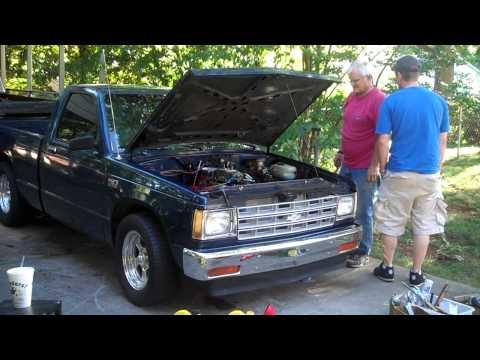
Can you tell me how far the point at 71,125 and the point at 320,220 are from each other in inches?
104

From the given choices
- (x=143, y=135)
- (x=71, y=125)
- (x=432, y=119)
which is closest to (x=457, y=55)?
(x=432, y=119)

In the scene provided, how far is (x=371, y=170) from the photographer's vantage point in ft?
16.4

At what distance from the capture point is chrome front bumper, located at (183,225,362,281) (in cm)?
376

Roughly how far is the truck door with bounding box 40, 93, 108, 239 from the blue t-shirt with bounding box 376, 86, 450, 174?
99.1 inches

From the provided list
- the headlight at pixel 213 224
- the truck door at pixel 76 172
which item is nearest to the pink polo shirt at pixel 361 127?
the headlight at pixel 213 224

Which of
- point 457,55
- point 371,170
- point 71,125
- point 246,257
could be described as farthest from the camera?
point 457,55

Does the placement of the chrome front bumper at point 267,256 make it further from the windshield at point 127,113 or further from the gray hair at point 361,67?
the gray hair at point 361,67

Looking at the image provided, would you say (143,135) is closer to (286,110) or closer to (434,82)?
(286,110)

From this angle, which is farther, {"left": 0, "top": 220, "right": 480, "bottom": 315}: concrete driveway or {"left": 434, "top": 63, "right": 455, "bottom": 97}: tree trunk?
{"left": 434, "top": 63, "right": 455, "bottom": 97}: tree trunk

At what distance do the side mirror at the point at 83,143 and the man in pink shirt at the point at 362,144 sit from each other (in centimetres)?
243

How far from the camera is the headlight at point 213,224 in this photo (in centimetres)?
377

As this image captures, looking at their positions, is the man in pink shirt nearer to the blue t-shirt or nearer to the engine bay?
the blue t-shirt

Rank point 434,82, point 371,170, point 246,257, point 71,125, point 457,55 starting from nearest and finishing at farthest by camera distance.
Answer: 1. point 246,257
2. point 371,170
3. point 71,125
4. point 457,55
5. point 434,82

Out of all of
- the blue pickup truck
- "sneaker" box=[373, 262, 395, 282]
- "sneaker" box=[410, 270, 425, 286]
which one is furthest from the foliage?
"sneaker" box=[410, 270, 425, 286]
